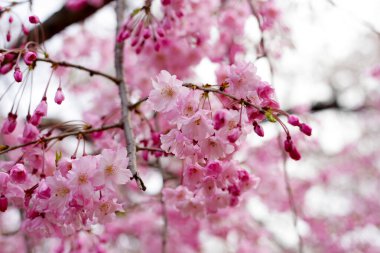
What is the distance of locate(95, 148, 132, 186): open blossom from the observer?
1390 millimetres

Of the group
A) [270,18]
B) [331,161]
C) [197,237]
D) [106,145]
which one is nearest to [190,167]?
[106,145]

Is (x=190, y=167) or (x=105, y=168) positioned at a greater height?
(x=190, y=167)

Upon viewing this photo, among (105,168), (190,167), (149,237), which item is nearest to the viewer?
(105,168)

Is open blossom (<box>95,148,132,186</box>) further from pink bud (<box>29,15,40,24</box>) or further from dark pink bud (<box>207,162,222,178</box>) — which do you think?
pink bud (<box>29,15,40,24</box>)

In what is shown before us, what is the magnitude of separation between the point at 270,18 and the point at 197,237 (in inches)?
80.4

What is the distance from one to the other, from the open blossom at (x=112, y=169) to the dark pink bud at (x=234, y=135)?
328 millimetres

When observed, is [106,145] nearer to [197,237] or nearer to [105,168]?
[105,168]

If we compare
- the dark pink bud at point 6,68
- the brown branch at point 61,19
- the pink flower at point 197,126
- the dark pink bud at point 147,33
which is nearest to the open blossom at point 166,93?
the pink flower at point 197,126

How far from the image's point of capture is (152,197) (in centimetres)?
303

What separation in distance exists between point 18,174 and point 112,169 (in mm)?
362

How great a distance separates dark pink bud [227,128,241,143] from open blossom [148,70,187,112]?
0.20 metres

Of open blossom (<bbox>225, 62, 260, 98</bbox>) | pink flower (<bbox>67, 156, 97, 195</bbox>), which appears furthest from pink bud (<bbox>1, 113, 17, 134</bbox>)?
open blossom (<bbox>225, 62, 260, 98</bbox>)

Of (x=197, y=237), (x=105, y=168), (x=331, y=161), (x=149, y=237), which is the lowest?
(x=105, y=168)

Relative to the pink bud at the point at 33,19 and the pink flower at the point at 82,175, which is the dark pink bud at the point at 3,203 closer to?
the pink flower at the point at 82,175
